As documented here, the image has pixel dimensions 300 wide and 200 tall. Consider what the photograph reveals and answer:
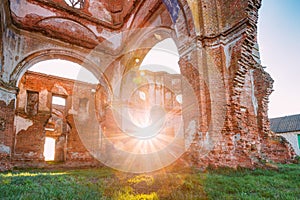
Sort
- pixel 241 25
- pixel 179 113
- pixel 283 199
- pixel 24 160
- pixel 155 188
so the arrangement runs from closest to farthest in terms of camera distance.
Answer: pixel 283 199, pixel 155 188, pixel 241 25, pixel 24 160, pixel 179 113

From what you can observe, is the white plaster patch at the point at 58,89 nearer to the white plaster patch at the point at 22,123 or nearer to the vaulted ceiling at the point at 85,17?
the white plaster patch at the point at 22,123

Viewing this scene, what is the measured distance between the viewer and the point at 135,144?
1073 centimetres

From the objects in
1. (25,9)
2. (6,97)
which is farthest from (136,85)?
(6,97)

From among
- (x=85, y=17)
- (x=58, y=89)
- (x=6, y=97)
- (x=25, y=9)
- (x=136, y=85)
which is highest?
(x=85, y=17)

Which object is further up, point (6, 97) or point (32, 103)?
point (32, 103)

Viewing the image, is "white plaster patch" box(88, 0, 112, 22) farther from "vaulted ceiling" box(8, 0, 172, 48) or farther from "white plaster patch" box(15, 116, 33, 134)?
"white plaster patch" box(15, 116, 33, 134)

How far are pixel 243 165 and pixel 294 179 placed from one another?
1267 mm

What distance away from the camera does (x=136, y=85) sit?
16.3 m

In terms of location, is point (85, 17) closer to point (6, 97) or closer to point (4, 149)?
point (6, 97)

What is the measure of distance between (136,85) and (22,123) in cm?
789

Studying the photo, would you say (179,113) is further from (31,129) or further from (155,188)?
(155,188)

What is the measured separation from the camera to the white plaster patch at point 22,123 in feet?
42.9

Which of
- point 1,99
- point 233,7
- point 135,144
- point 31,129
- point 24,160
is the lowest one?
point 24,160

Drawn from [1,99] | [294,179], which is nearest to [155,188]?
[294,179]
